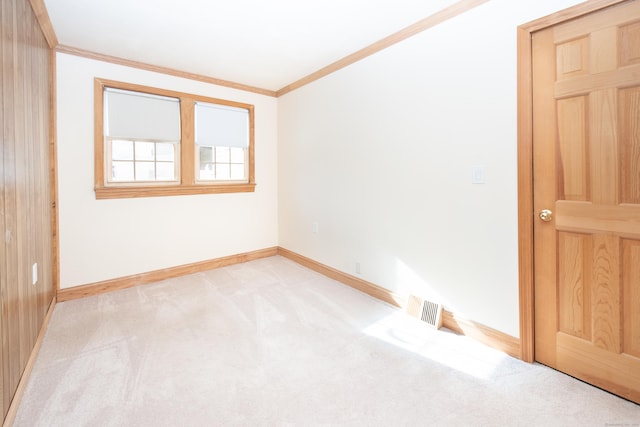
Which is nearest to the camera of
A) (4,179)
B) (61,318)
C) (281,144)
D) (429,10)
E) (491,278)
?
(4,179)

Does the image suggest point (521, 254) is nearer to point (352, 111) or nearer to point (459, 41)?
point (459, 41)

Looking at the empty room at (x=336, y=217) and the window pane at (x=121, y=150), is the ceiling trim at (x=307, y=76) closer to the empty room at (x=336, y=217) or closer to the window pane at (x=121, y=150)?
the empty room at (x=336, y=217)

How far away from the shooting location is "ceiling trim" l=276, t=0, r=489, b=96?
2275mm

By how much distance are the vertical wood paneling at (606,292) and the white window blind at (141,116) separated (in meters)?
4.03

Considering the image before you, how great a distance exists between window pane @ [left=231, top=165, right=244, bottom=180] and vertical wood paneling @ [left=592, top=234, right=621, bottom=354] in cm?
387

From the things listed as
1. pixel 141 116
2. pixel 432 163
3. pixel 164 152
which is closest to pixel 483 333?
pixel 432 163

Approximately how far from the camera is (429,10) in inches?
94.8

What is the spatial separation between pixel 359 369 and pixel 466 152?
5.54 ft

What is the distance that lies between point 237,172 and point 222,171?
0.74 ft

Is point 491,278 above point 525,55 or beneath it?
beneath

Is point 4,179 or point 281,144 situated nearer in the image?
point 4,179

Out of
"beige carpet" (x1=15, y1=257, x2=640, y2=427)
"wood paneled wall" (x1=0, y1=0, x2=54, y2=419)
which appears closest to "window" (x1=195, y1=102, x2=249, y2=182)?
"wood paneled wall" (x1=0, y1=0, x2=54, y2=419)

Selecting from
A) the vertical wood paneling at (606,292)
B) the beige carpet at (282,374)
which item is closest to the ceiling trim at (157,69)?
the beige carpet at (282,374)

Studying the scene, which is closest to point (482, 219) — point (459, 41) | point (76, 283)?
point (459, 41)
